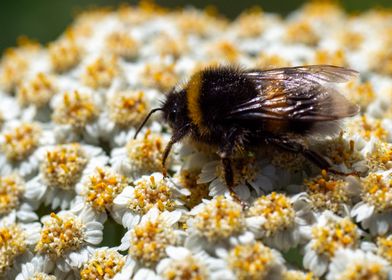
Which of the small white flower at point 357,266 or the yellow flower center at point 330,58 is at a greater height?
the yellow flower center at point 330,58

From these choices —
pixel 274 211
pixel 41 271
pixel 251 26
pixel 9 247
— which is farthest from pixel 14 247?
pixel 251 26

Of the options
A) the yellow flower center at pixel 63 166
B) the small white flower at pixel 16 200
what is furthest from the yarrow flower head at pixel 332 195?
the small white flower at pixel 16 200

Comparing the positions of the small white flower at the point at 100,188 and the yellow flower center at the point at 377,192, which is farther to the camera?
the small white flower at the point at 100,188

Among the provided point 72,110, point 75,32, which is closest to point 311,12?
point 75,32

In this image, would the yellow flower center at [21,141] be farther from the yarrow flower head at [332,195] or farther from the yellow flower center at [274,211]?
the yarrow flower head at [332,195]

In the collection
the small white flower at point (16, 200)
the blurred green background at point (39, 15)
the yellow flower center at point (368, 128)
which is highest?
the blurred green background at point (39, 15)

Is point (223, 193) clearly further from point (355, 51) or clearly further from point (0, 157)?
point (355, 51)
